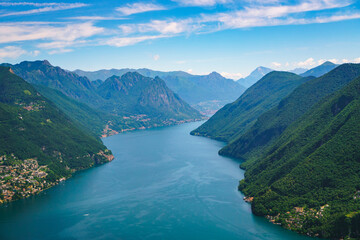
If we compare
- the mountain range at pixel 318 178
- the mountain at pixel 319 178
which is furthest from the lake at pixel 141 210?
the mountain at pixel 319 178

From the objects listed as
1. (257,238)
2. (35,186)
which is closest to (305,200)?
(257,238)

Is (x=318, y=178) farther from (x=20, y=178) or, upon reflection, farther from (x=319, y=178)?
(x=20, y=178)

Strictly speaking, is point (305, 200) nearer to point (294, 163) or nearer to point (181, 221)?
point (294, 163)

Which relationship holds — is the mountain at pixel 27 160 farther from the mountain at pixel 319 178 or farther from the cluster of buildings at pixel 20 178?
the mountain at pixel 319 178

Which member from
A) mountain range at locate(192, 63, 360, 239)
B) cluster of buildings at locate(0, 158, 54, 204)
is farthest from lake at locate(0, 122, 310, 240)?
mountain range at locate(192, 63, 360, 239)

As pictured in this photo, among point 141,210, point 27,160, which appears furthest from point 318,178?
point 27,160
